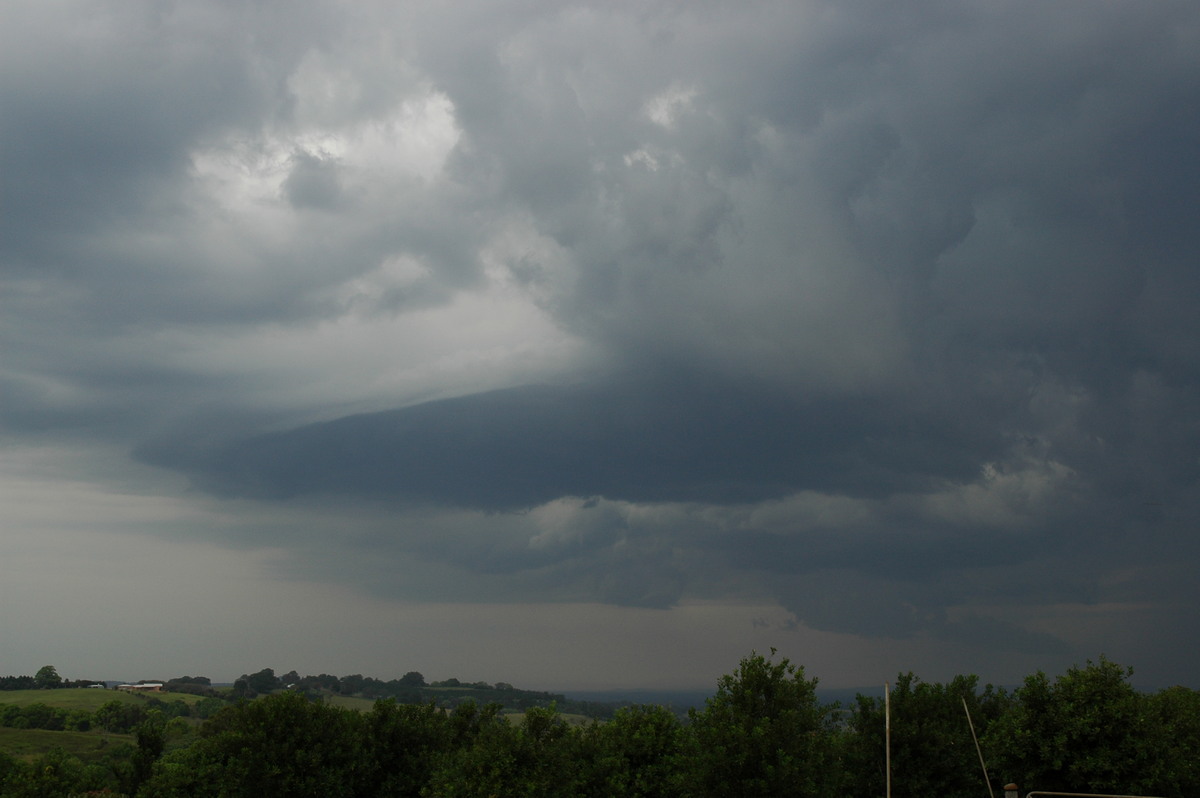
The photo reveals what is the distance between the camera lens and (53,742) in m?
150

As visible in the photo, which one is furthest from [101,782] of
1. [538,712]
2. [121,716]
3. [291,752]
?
[121,716]

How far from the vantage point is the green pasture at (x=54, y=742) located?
13688 cm

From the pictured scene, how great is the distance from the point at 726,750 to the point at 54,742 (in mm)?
157065

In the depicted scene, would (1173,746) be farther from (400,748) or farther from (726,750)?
(400,748)

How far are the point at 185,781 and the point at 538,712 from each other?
880 inches

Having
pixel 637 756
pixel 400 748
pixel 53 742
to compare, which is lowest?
pixel 53 742

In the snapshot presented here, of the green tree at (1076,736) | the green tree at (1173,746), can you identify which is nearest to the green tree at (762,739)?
the green tree at (1076,736)

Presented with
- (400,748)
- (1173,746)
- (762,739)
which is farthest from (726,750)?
(1173,746)

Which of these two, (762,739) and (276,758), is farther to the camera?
(276,758)

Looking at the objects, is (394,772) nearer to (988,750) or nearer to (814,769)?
(814,769)

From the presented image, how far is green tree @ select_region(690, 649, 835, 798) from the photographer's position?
42375mm

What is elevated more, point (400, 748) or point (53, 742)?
point (400, 748)

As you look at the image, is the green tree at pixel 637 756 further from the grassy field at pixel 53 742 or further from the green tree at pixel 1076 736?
the grassy field at pixel 53 742

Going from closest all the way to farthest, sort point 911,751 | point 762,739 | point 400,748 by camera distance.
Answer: point 762,739
point 911,751
point 400,748
